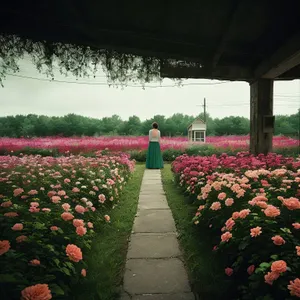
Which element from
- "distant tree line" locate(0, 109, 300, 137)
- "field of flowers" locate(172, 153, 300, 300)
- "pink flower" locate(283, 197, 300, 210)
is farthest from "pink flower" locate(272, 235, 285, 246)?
"distant tree line" locate(0, 109, 300, 137)

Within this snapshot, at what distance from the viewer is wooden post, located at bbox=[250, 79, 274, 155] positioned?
223 inches

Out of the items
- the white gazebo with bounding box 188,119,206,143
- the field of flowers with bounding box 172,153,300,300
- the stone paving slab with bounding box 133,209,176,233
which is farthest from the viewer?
the white gazebo with bounding box 188,119,206,143

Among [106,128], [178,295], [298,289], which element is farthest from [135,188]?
[106,128]

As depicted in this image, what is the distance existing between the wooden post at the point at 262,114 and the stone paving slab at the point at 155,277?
416 cm

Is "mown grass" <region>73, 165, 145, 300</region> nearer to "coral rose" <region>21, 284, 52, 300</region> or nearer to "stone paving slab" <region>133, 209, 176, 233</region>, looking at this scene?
"stone paving slab" <region>133, 209, 176, 233</region>

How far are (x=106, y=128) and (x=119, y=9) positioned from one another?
20449 millimetres

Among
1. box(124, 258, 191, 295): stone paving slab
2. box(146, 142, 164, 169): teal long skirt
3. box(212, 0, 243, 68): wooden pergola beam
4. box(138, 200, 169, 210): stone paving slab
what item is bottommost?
box(138, 200, 169, 210): stone paving slab

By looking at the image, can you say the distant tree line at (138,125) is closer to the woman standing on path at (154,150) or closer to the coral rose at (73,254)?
the woman standing on path at (154,150)

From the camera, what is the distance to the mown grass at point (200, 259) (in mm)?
2096

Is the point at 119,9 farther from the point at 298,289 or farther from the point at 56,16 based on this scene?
the point at 298,289

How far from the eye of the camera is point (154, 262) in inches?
101

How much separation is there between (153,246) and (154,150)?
6487 mm

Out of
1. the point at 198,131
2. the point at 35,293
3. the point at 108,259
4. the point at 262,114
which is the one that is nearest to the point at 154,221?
the point at 108,259

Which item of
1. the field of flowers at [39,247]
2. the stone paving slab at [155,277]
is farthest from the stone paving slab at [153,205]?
the stone paving slab at [155,277]
